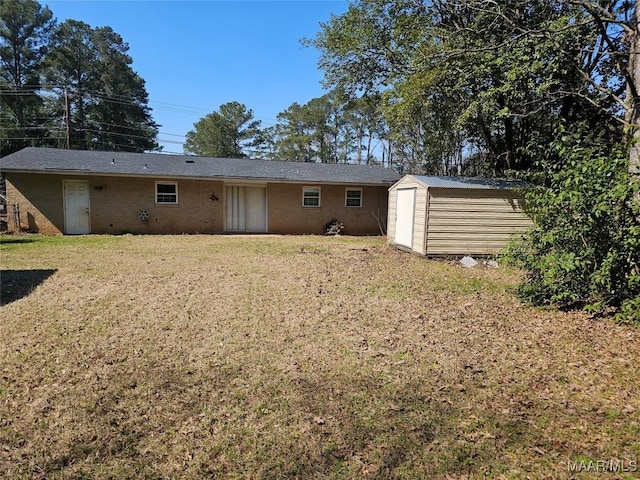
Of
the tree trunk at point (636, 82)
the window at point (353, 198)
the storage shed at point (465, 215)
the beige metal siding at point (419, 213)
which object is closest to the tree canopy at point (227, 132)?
the window at point (353, 198)

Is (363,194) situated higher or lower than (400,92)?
lower

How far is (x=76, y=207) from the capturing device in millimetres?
13383

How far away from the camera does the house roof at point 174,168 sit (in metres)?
12.8

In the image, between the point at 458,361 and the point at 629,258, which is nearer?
the point at 458,361

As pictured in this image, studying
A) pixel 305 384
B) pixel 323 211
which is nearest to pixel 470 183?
pixel 323 211

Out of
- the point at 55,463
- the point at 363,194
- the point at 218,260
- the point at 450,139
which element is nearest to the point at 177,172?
the point at 218,260

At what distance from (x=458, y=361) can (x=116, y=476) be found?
10.3ft

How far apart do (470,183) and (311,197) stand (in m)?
7.48

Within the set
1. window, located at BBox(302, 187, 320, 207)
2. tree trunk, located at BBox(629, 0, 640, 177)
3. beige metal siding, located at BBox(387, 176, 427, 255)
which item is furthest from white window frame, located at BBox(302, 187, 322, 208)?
tree trunk, located at BBox(629, 0, 640, 177)

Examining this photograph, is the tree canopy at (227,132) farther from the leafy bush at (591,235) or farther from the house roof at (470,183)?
the leafy bush at (591,235)

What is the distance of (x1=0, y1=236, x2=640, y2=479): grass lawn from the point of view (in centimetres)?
231

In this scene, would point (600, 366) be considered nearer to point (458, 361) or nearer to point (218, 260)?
point (458, 361)

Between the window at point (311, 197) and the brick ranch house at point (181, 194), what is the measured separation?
0.04 metres

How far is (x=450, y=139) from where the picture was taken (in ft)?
46.4
